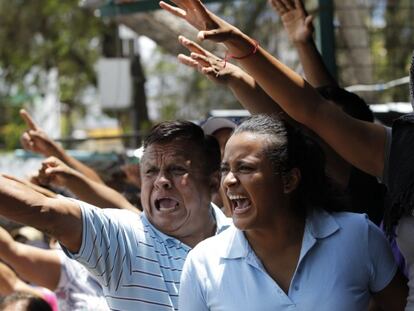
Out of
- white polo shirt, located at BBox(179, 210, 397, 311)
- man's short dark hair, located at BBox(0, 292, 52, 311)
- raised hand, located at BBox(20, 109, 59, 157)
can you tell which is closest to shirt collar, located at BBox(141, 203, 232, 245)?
white polo shirt, located at BBox(179, 210, 397, 311)

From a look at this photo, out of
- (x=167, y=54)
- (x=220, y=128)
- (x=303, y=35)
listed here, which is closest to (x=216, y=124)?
(x=220, y=128)

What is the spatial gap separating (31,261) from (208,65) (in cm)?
118

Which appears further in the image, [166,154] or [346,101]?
[346,101]

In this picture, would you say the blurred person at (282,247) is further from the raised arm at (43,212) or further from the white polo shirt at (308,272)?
the raised arm at (43,212)

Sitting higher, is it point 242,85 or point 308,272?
point 242,85

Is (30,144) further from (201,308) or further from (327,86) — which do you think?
(201,308)

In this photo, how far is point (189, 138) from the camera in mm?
3625

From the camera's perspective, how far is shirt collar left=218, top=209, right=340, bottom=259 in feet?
10.0

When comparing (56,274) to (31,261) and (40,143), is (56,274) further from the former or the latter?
(40,143)

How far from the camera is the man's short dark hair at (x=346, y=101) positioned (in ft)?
12.8

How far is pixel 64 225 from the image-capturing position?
2896 mm

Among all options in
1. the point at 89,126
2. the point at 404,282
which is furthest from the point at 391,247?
the point at 89,126

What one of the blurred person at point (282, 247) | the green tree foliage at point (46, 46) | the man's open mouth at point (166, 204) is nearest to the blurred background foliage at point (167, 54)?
the green tree foliage at point (46, 46)

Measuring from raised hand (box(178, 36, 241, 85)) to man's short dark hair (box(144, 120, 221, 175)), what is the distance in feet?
0.71
